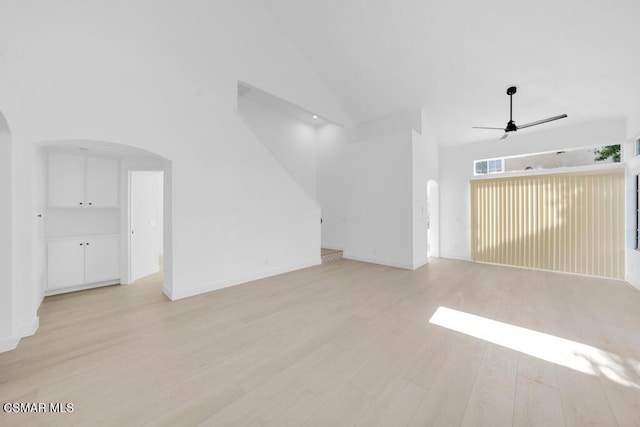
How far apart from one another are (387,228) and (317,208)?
1808mm

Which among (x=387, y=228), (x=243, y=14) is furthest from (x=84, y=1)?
(x=387, y=228)

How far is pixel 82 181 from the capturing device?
3.86 m

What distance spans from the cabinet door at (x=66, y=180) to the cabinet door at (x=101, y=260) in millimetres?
704

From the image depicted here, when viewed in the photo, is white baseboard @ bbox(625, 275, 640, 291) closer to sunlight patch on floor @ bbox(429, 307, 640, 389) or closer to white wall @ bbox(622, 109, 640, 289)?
white wall @ bbox(622, 109, 640, 289)

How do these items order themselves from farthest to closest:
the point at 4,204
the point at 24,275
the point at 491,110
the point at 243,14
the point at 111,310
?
the point at 491,110 < the point at 243,14 < the point at 111,310 < the point at 24,275 < the point at 4,204

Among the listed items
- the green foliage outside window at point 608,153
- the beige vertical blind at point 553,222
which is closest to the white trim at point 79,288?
the beige vertical blind at point 553,222

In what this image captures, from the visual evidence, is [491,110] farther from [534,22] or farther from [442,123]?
[534,22]

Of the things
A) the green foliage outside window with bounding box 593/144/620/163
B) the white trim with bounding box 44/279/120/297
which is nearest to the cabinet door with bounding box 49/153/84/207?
the white trim with bounding box 44/279/120/297

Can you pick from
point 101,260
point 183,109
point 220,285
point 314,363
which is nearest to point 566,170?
point 314,363

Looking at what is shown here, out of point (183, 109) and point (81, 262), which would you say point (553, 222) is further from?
point (81, 262)

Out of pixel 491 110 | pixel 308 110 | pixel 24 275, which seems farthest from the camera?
pixel 308 110

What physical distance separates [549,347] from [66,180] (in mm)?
6743

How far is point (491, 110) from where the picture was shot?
16.4ft

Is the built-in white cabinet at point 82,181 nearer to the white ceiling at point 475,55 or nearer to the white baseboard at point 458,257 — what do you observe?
the white ceiling at point 475,55
